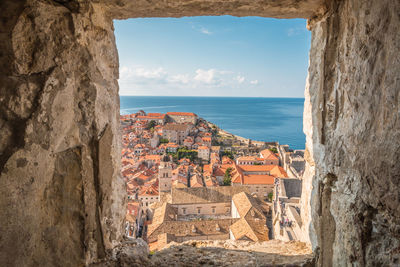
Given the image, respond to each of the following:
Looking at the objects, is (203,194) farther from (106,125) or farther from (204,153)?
(106,125)

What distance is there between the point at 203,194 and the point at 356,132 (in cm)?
2189

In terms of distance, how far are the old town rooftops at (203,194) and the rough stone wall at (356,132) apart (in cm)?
2070

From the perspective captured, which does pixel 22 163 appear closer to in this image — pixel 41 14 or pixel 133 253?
pixel 41 14

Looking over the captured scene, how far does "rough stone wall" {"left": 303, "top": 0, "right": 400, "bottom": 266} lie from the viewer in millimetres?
1194

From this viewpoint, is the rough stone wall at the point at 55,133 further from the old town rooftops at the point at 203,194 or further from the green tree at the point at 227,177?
the green tree at the point at 227,177

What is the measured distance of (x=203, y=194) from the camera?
2264cm

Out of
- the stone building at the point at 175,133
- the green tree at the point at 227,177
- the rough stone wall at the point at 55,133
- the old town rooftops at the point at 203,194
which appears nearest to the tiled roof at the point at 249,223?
the old town rooftops at the point at 203,194

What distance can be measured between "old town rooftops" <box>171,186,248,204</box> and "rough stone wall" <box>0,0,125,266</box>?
20.8m

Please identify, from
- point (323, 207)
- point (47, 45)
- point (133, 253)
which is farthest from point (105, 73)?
point (323, 207)

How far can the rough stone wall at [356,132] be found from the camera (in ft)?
3.92

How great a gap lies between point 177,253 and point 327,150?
1721 millimetres

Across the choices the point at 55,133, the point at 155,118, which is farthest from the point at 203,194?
the point at 155,118

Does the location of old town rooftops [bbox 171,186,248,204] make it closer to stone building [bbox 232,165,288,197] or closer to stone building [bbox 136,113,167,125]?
stone building [bbox 232,165,288,197]

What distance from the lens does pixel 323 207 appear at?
194 cm
